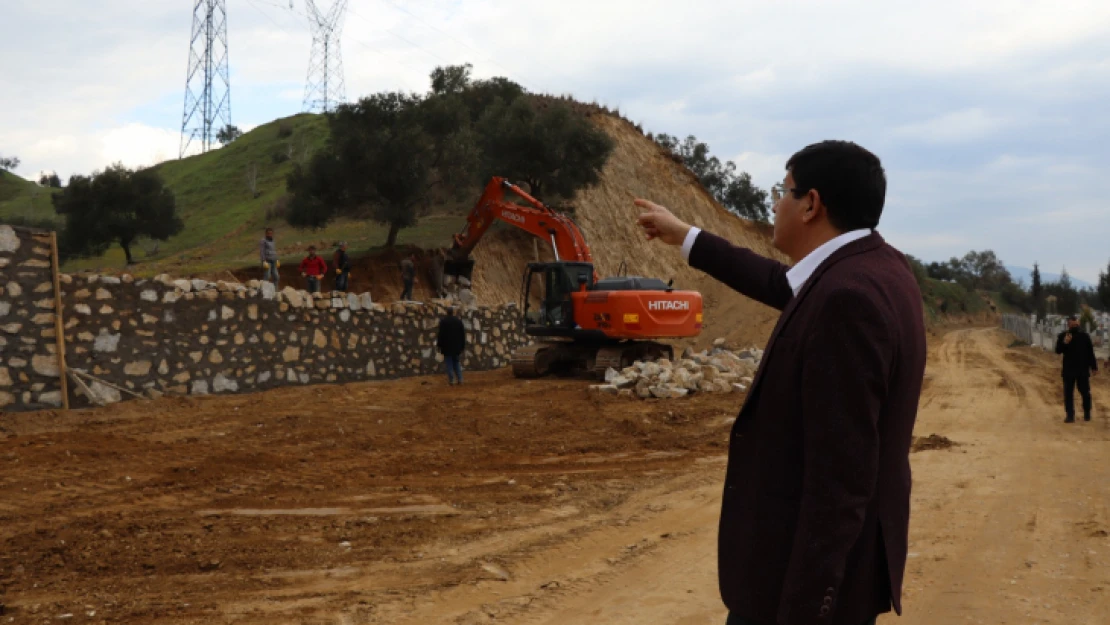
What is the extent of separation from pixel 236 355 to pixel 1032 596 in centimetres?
1309

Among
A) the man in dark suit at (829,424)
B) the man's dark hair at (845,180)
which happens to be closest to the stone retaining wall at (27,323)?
the man in dark suit at (829,424)

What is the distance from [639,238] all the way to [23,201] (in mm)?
42674

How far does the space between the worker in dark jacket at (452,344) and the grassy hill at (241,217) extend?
8.46 metres

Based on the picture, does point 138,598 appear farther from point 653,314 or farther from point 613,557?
point 653,314

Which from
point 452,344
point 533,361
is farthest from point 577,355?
point 452,344

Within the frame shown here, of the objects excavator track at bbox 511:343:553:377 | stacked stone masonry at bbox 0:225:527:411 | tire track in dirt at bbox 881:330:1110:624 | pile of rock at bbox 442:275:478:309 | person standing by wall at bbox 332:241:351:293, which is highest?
person standing by wall at bbox 332:241:351:293

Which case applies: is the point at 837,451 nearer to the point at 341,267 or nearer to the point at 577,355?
the point at 577,355

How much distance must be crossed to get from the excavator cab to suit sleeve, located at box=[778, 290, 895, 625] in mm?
17305

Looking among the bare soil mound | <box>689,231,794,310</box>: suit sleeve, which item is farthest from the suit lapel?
the bare soil mound

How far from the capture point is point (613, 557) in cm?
648

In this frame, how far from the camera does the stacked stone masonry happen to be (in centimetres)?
1248

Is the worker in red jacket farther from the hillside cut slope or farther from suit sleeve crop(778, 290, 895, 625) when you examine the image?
suit sleeve crop(778, 290, 895, 625)

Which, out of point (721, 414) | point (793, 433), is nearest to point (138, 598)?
point (793, 433)

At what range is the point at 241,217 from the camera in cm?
4803
